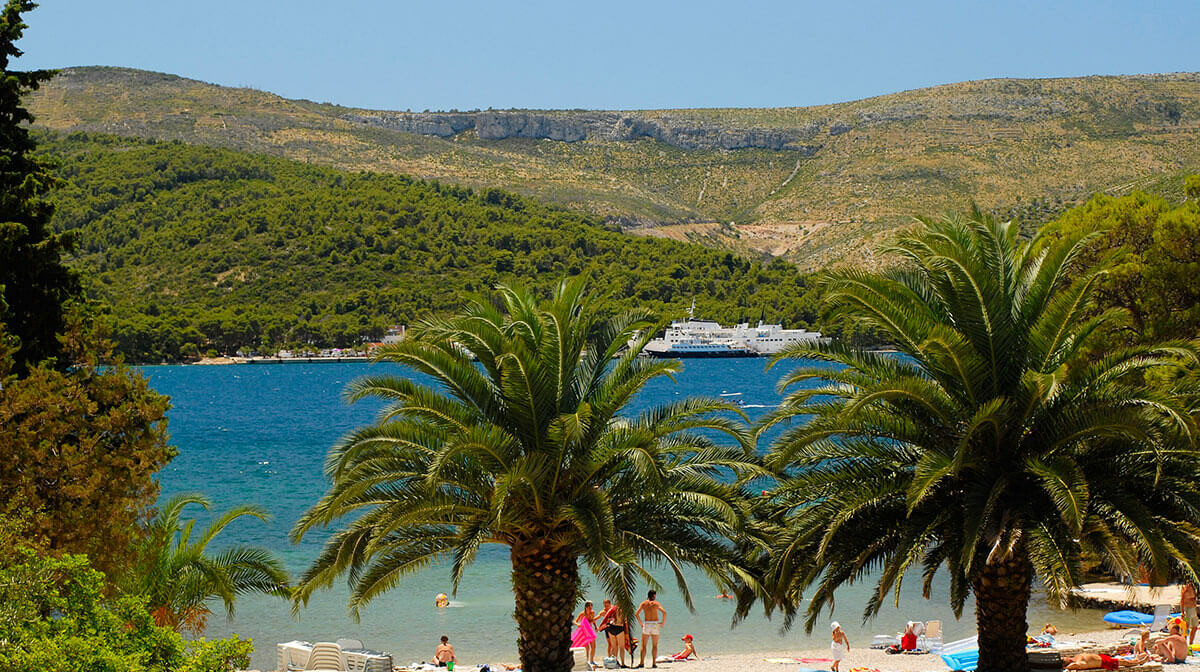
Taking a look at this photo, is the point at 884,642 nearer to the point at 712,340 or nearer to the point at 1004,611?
the point at 1004,611

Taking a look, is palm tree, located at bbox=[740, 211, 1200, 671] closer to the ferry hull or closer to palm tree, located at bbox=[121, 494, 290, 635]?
palm tree, located at bbox=[121, 494, 290, 635]

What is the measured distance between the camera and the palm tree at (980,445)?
11.4 metres

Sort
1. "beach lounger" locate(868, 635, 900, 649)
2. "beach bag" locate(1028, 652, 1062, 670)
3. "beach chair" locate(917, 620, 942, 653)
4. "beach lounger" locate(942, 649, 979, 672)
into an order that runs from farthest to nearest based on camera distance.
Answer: "beach lounger" locate(868, 635, 900, 649), "beach chair" locate(917, 620, 942, 653), "beach lounger" locate(942, 649, 979, 672), "beach bag" locate(1028, 652, 1062, 670)

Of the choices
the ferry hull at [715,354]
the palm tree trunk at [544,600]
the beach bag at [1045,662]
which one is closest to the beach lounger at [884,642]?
the beach bag at [1045,662]

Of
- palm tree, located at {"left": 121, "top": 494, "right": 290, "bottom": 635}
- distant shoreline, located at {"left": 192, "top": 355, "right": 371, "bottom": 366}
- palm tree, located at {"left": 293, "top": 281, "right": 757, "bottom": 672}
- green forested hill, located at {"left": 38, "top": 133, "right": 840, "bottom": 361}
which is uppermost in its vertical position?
green forested hill, located at {"left": 38, "top": 133, "right": 840, "bottom": 361}

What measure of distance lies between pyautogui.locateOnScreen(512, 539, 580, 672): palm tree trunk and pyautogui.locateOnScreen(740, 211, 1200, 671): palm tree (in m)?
2.14

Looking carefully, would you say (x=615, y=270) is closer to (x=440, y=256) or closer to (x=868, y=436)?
(x=440, y=256)

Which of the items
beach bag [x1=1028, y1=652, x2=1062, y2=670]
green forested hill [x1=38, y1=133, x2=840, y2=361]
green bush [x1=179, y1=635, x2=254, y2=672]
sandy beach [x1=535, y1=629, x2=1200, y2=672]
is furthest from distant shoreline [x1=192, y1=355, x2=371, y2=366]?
green bush [x1=179, y1=635, x2=254, y2=672]

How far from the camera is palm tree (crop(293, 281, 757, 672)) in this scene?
488 inches

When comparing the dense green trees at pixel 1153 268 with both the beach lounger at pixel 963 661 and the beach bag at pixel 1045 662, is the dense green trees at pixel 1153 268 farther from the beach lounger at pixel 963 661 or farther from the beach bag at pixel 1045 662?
the beach bag at pixel 1045 662

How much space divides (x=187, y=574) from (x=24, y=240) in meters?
4.51

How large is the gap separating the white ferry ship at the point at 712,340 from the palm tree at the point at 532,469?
13418cm

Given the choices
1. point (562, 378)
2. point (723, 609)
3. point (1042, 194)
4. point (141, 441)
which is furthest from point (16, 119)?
point (1042, 194)

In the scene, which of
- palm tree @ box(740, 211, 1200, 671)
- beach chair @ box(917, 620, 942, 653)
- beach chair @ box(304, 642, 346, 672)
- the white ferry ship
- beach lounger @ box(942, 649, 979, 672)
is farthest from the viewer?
the white ferry ship
